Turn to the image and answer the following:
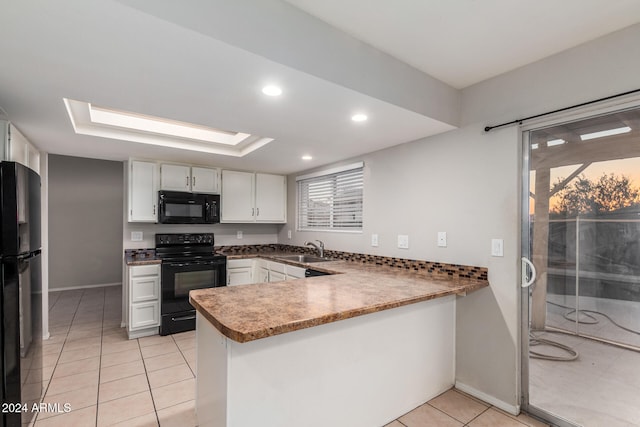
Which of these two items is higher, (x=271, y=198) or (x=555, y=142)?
(x=555, y=142)

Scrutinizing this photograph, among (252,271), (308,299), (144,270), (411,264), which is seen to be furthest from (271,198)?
(308,299)

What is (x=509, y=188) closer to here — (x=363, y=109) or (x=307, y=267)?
(x=363, y=109)

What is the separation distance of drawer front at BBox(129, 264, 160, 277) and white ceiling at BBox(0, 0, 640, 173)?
1607 mm

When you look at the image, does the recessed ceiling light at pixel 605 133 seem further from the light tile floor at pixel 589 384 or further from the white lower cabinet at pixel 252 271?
the white lower cabinet at pixel 252 271

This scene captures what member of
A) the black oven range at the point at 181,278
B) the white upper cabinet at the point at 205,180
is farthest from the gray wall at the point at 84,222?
the white upper cabinet at the point at 205,180

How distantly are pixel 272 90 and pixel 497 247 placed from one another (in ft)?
6.09

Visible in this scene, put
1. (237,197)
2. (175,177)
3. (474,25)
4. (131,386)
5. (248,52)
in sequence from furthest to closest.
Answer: (237,197) < (175,177) < (131,386) < (474,25) < (248,52)

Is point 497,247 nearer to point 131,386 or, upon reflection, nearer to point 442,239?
point 442,239

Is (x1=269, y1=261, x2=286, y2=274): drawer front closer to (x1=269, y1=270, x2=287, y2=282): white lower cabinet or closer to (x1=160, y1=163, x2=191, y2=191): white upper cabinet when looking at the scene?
(x1=269, y1=270, x2=287, y2=282): white lower cabinet

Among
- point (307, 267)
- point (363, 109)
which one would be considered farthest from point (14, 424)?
point (363, 109)

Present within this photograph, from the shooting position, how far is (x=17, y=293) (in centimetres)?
166

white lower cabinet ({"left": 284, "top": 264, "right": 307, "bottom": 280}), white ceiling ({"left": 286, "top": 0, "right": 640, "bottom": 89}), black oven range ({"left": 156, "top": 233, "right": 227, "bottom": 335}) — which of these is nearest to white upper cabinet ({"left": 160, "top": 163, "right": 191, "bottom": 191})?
black oven range ({"left": 156, "top": 233, "right": 227, "bottom": 335})

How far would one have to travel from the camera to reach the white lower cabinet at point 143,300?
3.32 m

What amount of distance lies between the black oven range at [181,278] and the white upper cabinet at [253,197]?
0.72 m
